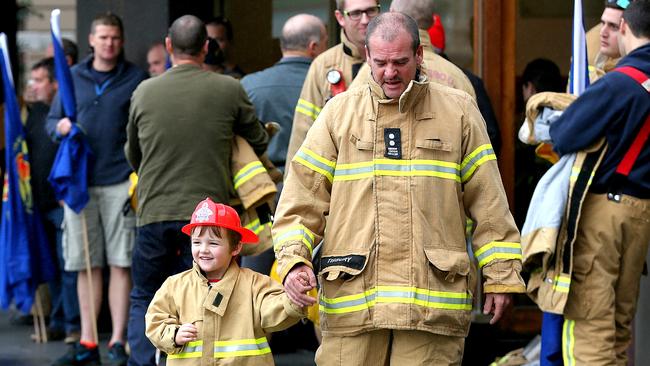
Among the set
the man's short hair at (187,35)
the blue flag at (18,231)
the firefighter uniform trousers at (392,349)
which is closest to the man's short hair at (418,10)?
the man's short hair at (187,35)

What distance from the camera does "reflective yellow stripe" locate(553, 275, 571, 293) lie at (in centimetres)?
628

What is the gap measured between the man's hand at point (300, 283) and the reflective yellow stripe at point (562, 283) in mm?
1718

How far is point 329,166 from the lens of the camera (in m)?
5.21

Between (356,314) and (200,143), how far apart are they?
7.71ft

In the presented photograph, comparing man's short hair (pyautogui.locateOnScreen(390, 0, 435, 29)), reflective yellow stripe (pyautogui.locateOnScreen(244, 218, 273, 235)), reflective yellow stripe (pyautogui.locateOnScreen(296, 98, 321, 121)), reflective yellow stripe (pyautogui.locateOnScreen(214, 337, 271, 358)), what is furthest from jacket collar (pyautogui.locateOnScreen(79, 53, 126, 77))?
reflective yellow stripe (pyautogui.locateOnScreen(214, 337, 271, 358))

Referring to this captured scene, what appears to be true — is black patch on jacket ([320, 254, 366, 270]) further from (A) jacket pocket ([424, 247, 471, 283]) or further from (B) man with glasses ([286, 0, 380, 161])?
(B) man with glasses ([286, 0, 380, 161])

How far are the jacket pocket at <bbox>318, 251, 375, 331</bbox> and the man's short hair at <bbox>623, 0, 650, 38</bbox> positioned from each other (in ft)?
6.70

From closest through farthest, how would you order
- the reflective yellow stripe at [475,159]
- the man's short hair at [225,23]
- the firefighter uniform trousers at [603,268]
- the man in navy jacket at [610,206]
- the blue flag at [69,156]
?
1. the reflective yellow stripe at [475,159]
2. the man in navy jacket at [610,206]
3. the firefighter uniform trousers at [603,268]
4. the blue flag at [69,156]
5. the man's short hair at [225,23]

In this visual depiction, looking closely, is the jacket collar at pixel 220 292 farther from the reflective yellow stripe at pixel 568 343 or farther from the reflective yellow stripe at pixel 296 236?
the reflective yellow stripe at pixel 568 343

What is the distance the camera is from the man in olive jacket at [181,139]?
7.18 meters

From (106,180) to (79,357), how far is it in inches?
46.0

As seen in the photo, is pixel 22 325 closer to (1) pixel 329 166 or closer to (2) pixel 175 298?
(2) pixel 175 298

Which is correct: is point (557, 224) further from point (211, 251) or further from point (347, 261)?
point (211, 251)

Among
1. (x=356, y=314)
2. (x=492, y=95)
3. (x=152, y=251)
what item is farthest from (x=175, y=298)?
(x=492, y=95)
